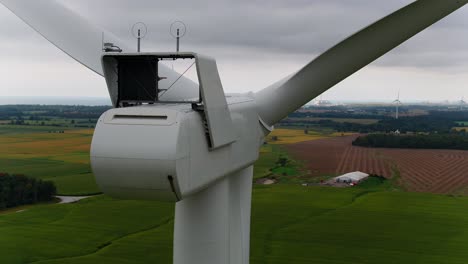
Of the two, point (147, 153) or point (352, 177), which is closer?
point (147, 153)

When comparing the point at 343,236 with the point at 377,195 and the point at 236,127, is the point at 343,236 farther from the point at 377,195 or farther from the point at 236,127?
the point at 236,127

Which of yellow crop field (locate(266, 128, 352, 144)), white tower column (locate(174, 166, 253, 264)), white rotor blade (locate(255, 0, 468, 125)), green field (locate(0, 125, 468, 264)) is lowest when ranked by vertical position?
green field (locate(0, 125, 468, 264))

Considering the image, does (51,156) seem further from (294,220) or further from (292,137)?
(294,220)

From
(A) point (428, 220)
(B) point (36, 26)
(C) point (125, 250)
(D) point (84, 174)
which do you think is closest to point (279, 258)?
(C) point (125, 250)

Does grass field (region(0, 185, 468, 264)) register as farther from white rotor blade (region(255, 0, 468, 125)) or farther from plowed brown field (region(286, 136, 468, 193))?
white rotor blade (region(255, 0, 468, 125))

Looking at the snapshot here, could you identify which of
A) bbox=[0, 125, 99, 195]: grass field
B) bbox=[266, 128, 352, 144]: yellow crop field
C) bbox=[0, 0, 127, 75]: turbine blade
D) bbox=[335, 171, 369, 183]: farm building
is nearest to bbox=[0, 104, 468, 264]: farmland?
bbox=[0, 125, 99, 195]: grass field

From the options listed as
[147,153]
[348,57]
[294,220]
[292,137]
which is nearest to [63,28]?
[147,153]

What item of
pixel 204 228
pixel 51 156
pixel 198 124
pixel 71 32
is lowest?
pixel 51 156
